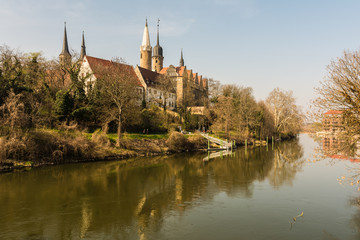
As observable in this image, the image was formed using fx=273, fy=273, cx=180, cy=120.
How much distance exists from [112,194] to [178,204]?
4667 millimetres

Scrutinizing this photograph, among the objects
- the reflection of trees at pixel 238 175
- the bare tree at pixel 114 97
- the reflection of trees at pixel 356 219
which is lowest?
the reflection of trees at pixel 356 219

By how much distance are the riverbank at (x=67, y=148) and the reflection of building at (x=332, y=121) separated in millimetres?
23764

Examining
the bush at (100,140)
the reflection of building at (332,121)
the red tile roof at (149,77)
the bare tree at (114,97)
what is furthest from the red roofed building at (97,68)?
the reflection of building at (332,121)

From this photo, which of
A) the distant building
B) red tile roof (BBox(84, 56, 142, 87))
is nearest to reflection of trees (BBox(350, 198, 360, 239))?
red tile roof (BBox(84, 56, 142, 87))

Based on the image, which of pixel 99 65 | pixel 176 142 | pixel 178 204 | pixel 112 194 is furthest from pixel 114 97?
pixel 178 204

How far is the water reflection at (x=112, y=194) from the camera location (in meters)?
11.8

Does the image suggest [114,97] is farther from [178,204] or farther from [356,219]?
[356,219]

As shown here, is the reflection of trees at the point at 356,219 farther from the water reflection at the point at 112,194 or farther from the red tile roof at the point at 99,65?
the red tile roof at the point at 99,65

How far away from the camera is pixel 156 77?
68.7 metres

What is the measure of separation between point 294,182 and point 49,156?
74.1ft

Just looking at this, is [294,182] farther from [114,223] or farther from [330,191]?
[114,223]

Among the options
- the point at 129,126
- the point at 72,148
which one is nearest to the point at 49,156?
the point at 72,148

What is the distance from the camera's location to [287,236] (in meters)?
11.1

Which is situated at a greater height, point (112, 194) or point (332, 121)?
point (332, 121)
